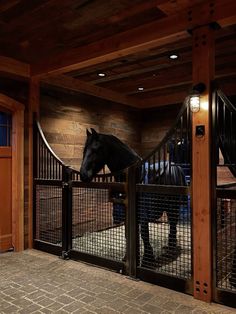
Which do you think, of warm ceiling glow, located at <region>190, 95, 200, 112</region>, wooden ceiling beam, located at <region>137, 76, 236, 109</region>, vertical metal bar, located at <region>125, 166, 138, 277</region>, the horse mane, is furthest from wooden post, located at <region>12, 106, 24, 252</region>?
wooden ceiling beam, located at <region>137, 76, 236, 109</region>

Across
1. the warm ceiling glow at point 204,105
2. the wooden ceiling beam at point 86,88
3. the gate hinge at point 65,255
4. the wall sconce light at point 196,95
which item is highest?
the wooden ceiling beam at point 86,88

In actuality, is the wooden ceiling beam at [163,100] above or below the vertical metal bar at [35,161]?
above

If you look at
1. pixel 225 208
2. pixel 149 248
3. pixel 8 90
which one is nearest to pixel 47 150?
pixel 8 90

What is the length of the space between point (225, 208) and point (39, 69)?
3.13m

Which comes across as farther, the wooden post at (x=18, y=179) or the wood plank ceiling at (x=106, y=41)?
the wooden post at (x=18, y=179)

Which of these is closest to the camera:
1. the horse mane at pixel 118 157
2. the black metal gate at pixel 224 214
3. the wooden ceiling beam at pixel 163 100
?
the black metal gate at pixel 224 214

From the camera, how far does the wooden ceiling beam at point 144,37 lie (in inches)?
104

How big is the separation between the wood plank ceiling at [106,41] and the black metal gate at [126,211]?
3.17 feet

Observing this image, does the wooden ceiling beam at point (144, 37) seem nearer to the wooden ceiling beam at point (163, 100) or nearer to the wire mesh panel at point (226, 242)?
the wire mesh panel at point (226, 242)

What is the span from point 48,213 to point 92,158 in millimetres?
1567

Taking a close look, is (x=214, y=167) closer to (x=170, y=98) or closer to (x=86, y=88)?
(x=86, y=88)

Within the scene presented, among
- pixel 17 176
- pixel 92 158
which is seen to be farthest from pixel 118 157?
pixel 17 176

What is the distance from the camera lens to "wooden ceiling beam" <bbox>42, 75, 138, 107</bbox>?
191 inches

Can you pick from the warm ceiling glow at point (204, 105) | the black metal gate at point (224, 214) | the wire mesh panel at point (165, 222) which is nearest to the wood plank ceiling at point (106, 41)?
the warm ceiling glow at point (204, 105)
